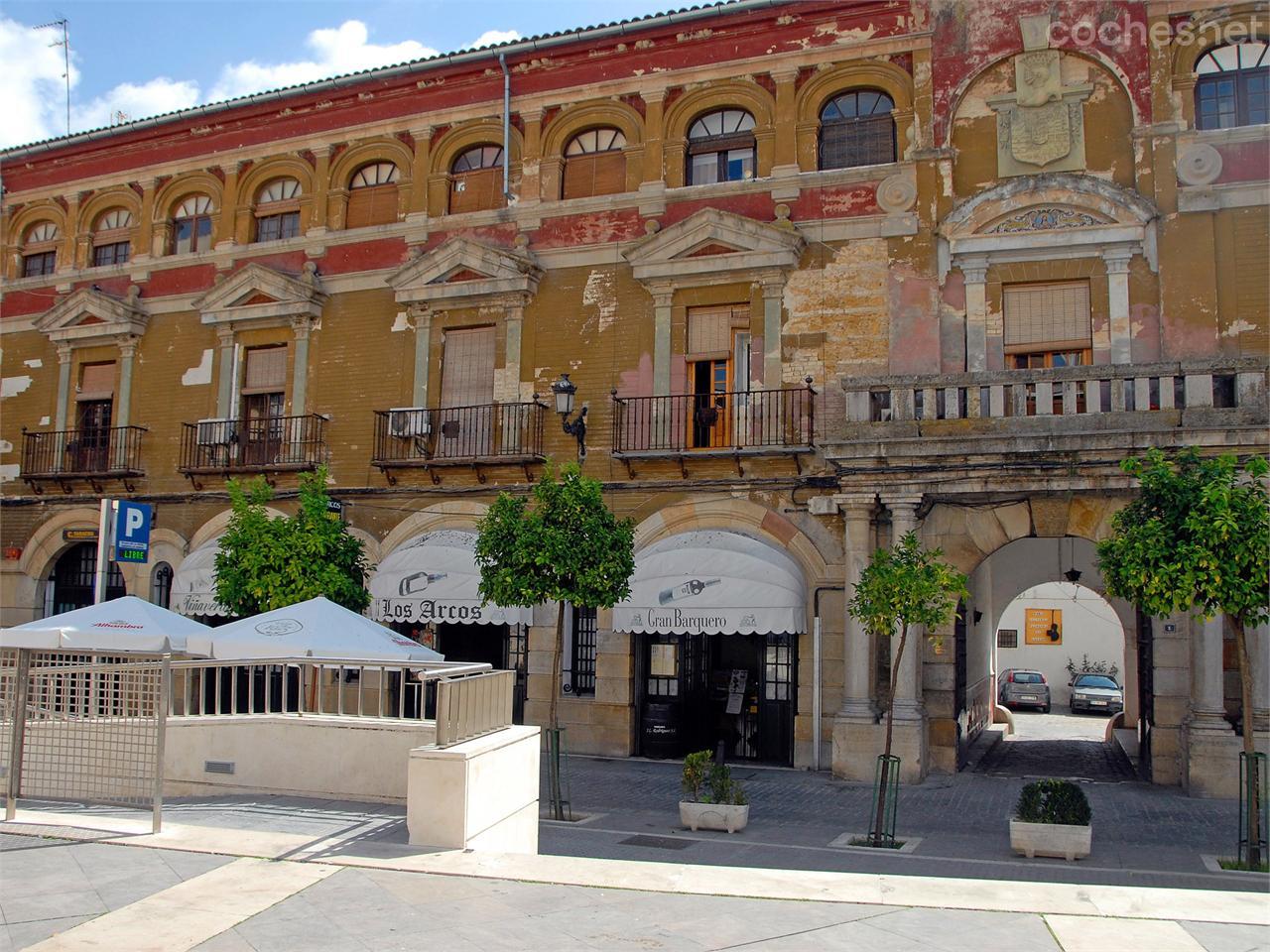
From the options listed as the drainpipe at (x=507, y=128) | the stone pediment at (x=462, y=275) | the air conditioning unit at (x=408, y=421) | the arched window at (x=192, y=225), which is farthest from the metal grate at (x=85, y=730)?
the arched window at (x=192, y=225)

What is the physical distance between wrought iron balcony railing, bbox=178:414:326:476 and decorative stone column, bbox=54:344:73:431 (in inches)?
131

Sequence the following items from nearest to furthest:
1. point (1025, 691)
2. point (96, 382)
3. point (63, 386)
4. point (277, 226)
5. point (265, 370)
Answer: point (265, 370), point (277, 226), point (96, 382), point (63, 386), point (1025, 691)

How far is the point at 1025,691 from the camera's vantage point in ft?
110

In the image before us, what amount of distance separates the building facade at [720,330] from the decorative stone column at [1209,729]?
0.17 ft

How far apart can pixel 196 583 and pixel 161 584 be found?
7.89 feet

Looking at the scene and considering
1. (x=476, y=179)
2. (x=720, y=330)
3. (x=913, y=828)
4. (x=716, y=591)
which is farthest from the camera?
(x=476, y=179)

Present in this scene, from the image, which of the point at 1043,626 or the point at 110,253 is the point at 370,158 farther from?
the point at 1043,626

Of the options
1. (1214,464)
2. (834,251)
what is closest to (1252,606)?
(1214,464)

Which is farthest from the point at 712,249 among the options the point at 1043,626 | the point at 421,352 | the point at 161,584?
the point at 1043,626

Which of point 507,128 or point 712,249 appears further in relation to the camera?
point 507,128

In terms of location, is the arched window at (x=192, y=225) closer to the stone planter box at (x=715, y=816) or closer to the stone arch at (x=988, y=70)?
the stone arch at (x=988, y=70)

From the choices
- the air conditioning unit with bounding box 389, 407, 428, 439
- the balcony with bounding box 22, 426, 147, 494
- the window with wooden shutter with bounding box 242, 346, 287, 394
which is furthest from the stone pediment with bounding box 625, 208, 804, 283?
the balcony with bounding box 22, 426, 147, 494

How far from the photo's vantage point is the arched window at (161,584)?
73.5ft

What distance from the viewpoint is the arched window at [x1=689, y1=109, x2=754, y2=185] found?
19250 millimetres
